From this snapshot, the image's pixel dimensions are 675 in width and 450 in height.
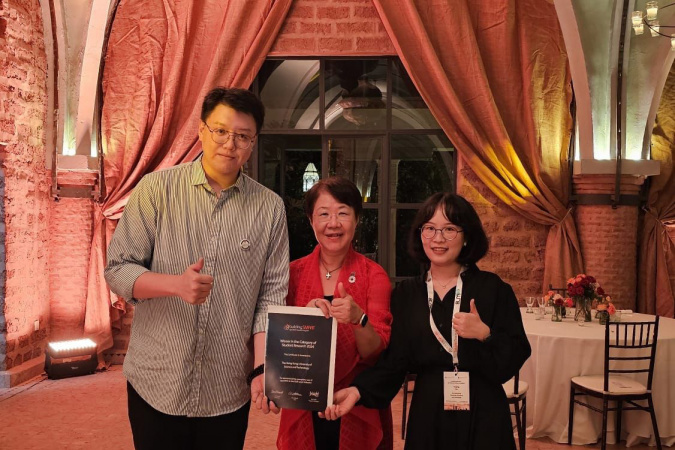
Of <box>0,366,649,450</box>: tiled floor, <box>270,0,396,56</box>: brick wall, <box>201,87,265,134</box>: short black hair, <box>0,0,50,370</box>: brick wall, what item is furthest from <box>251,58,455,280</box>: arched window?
<box>201,87,265,134</box>: short black hair

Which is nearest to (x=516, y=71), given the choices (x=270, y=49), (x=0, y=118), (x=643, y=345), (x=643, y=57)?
(x=643, y=57)

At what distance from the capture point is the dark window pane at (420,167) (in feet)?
23.5

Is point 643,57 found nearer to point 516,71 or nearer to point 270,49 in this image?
point 516,71

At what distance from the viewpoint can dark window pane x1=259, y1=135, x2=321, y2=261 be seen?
7207 mm

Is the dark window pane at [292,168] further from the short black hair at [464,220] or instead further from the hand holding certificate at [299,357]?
the hand holding certificate at [299,357]

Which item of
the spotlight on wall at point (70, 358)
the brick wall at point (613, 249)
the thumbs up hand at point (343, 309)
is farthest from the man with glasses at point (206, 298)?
the brick wall at point (613, 249)

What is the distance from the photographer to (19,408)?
539cm

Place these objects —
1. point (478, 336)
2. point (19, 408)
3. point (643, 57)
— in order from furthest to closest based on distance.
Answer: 1. point (643, 57)
2. point (19, 408)
3. point (478, 336)

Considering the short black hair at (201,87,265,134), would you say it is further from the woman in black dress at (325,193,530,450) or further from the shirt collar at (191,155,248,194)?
the woman in black dress at (325,193,530,450)

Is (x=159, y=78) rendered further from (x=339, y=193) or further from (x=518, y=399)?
(x=339, y=193)

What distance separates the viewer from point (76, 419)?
5.16m

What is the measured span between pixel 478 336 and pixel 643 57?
5.69m

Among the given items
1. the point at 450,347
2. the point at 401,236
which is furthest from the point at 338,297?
the point at 401,236

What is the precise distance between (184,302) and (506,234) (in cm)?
546
